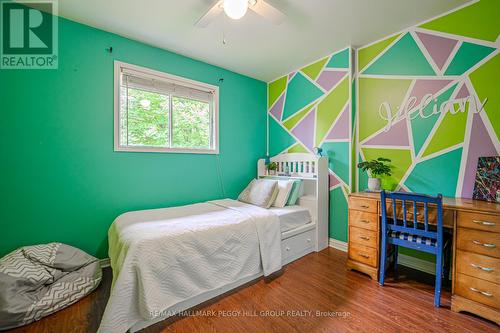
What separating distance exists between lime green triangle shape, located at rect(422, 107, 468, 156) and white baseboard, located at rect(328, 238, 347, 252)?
1.49 metres

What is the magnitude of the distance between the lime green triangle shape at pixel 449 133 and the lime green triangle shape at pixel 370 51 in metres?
1.08

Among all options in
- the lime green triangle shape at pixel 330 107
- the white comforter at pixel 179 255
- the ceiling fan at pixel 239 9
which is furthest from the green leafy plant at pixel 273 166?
the ceiling fan at pixel 239 9

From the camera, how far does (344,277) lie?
2162 mm

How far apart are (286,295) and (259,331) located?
1.60 ft

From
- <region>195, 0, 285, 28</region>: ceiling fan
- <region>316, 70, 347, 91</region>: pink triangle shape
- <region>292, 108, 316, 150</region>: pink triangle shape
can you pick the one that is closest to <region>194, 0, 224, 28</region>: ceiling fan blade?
<region>195, 0, 285, 28</region>: ceiling fan

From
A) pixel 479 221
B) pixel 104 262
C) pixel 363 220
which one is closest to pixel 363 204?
pixel 363 220

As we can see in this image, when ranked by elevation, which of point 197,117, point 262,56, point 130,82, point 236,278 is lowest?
point 236,278

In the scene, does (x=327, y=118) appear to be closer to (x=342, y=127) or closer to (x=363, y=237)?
(x=342, y=127)

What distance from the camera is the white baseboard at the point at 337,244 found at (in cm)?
281

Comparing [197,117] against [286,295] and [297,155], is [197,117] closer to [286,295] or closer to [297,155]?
[297,155]

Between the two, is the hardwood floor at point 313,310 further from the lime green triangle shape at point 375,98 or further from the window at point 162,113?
the lime green triangle shape at point 375,98

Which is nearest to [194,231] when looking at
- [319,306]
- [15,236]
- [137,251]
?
[137,251]

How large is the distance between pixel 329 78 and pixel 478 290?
105 inches

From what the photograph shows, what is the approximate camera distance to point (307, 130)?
3.27 metres
